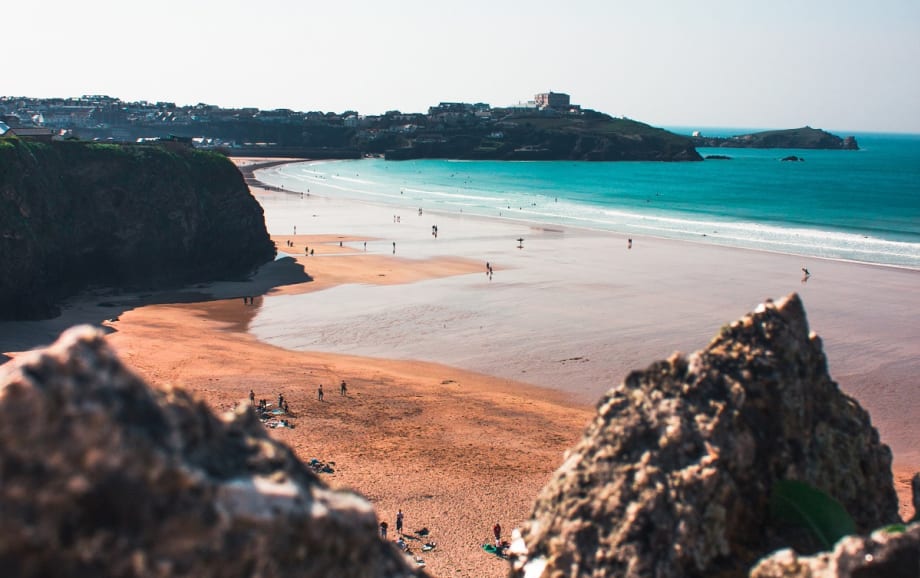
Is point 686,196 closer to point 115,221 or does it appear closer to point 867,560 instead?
point 115,221

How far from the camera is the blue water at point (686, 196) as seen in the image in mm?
72500

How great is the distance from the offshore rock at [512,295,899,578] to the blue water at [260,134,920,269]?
53.9 meters

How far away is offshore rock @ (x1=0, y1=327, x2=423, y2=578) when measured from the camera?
438cm

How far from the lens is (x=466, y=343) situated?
1473 inches

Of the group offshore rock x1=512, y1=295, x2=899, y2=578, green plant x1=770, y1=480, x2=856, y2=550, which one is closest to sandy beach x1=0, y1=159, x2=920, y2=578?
offshore rock x1=512, y1=295, x2=899, y2=578

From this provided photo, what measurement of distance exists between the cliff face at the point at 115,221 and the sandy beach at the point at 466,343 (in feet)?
5.58

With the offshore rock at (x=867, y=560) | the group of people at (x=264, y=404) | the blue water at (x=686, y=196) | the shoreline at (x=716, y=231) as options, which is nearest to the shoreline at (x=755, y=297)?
the shoreline at (x=716, y=231)

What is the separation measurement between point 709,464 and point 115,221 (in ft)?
146

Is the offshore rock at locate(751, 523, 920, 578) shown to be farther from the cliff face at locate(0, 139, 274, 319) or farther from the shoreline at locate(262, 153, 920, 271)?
the shoreline at locate(262, 153, 920, 271)

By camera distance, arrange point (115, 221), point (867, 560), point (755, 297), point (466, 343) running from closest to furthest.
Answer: point (867, 560)
point (466, 343)
point (755, 297)
point (115, 221)

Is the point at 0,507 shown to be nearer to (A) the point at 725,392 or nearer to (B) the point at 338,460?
(A) the point at 725,392

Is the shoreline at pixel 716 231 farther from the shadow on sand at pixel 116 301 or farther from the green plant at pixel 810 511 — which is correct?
the green plant at pixel 810 511

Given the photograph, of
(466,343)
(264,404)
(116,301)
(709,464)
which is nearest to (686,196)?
(466,343)

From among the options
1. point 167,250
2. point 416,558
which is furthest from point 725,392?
point 167,250
